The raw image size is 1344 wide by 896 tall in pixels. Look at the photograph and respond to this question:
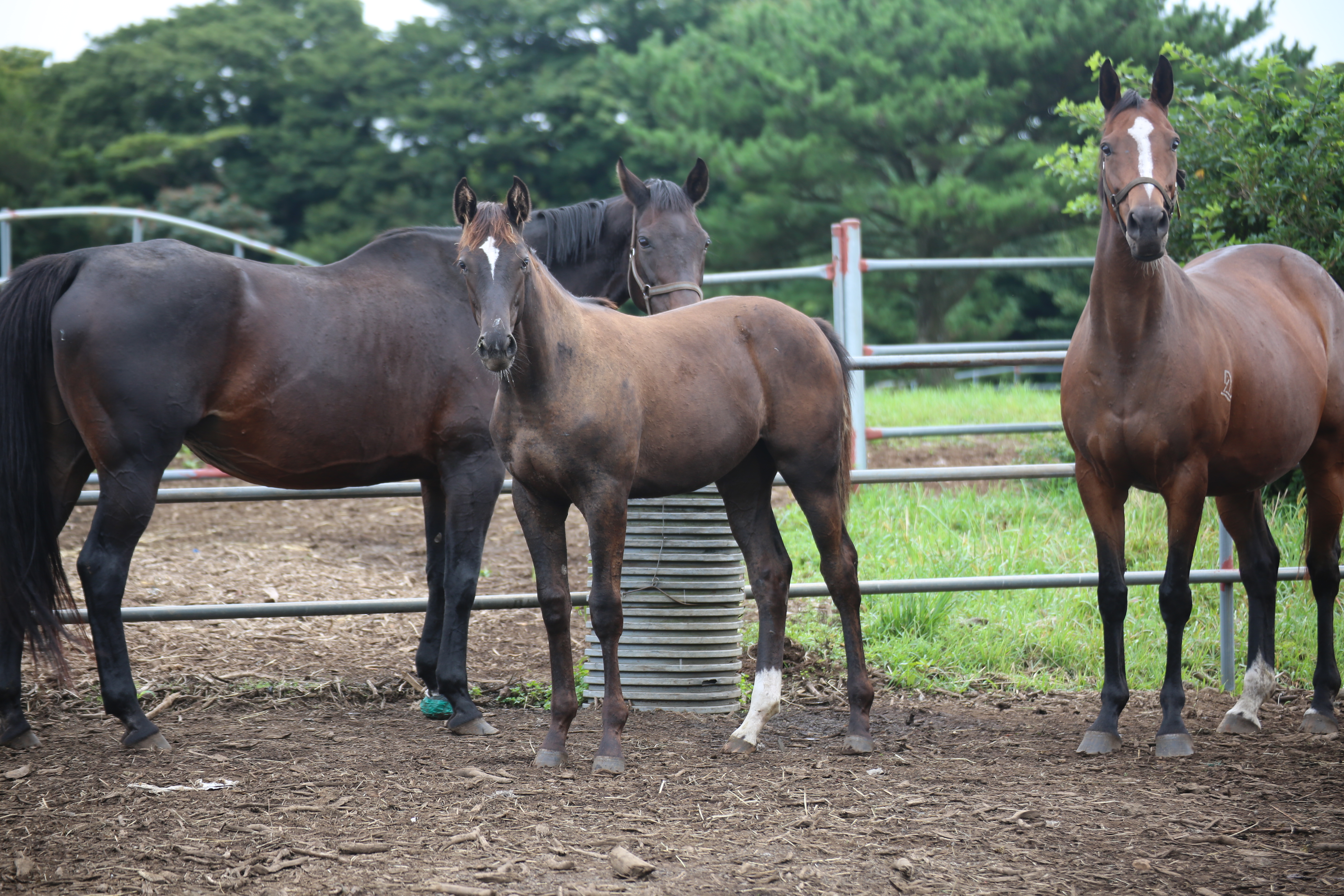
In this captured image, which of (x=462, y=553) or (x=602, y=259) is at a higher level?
(x=602, y=259)

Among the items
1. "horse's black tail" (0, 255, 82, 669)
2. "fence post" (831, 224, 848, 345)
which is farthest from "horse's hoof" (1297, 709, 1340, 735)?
"horse's black tail" (0, 255, 82, 669)

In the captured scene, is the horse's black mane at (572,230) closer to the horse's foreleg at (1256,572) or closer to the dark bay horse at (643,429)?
the dark bay horse at (643,429)

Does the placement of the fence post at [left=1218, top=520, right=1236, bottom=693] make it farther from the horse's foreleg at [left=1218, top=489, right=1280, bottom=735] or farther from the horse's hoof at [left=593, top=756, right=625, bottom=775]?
the horse's hoof at [left=593, top=756, right=625, bottom=775]

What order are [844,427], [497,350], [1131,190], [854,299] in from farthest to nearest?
[854,299] < [844,427] < [1131,190] < [497,350]

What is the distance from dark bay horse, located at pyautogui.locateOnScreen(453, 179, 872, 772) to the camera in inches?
140

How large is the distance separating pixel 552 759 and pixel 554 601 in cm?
53

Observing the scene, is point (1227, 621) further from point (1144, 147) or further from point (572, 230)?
point (572, 230)

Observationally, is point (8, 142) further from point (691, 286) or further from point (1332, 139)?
point (1332, 139)

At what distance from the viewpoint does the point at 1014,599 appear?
5.98 meters

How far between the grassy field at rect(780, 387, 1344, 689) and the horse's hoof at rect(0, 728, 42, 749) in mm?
3268

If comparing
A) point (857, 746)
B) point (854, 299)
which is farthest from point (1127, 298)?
point (854, 299)

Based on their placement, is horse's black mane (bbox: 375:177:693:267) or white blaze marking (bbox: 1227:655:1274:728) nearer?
white blaze marking (bbox: 1227:655:1274:728)

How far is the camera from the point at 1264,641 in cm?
453

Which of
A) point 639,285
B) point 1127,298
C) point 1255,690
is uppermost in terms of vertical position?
point 639,285
